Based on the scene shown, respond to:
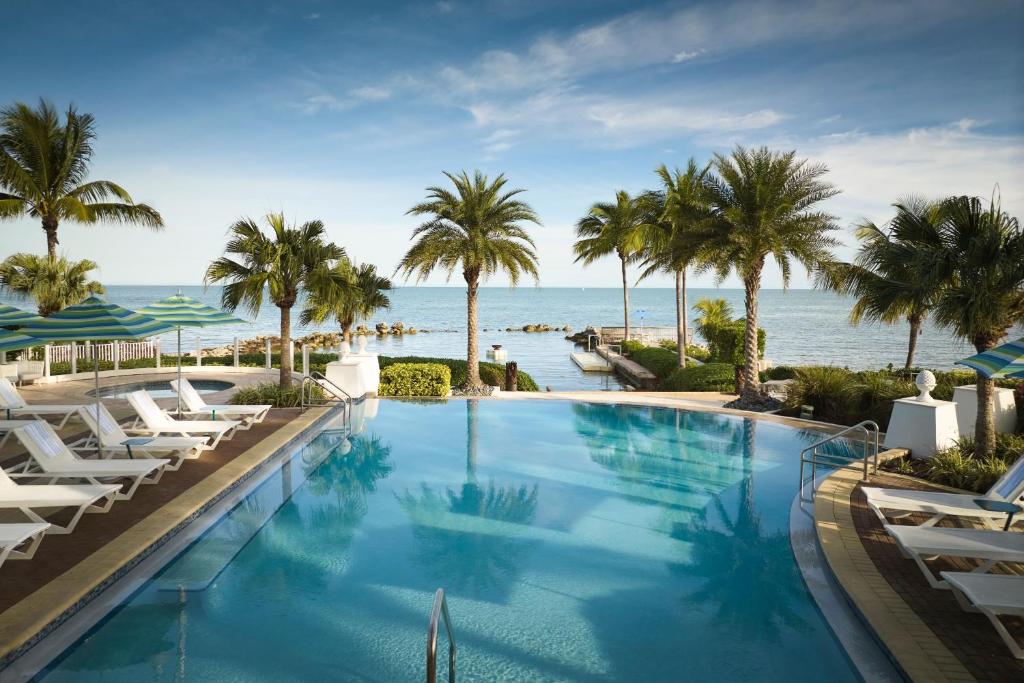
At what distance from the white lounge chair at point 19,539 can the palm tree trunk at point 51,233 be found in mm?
17830

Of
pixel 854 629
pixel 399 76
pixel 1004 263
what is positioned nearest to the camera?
pixel 854 629

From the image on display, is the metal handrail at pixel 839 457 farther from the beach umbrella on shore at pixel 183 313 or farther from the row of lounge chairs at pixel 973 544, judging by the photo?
the beach umbrella on shore at pixel 183 313

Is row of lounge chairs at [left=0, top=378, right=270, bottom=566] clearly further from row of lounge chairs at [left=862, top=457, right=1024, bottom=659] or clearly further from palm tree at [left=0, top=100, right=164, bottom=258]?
palm tree at [left=0, top=100, right=164, bottom=258]

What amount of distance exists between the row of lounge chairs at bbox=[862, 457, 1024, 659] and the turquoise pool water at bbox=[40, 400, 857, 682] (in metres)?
1.09

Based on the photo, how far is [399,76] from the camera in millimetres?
25875

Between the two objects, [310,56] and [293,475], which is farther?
[310,56]

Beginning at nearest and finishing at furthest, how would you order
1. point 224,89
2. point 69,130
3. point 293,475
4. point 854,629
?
point 854,629 < point 293,475 < point 69,130 < point 224,89

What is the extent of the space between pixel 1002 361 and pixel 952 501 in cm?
172

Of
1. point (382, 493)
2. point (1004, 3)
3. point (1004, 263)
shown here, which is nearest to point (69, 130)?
point (382, 493)

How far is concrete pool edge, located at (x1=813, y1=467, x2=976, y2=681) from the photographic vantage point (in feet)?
14.6

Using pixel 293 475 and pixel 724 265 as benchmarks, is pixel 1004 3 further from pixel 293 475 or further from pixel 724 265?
pixel 293 475

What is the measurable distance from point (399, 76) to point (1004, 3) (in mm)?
20110

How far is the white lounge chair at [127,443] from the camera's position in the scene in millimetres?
9367

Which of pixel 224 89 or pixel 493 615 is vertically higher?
pixel 224 89
